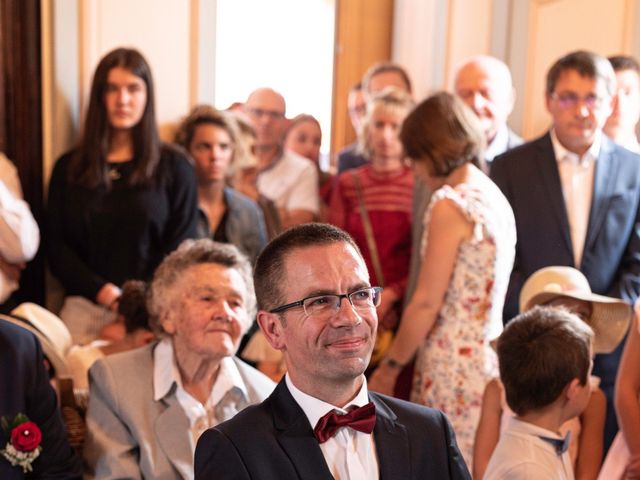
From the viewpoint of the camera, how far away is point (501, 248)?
3469 millimetres

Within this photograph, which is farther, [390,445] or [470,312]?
[470,312]

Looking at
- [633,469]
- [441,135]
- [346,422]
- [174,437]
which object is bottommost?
[633,469]

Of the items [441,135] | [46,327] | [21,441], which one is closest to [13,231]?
[46,327]

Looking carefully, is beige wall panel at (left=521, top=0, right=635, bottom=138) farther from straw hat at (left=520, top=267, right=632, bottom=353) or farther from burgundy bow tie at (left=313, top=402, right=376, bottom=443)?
burgundy bow tie at (left=313, top=402, right=376, bottom=443)

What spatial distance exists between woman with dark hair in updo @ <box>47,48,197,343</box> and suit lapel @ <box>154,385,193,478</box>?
4.64 ft

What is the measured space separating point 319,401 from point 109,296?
2.27 m

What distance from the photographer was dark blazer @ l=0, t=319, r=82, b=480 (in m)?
2.61

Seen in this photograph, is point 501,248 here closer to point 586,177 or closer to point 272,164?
point 586,177

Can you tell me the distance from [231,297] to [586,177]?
1.68 metres

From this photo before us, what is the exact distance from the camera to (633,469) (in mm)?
3061

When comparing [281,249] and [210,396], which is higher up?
[281,249]

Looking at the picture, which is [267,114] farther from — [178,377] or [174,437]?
[174,437]

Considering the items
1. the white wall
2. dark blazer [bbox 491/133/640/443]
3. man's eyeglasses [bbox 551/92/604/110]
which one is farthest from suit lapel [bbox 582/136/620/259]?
the white wall

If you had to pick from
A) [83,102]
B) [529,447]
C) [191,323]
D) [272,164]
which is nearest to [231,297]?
[191,323]
